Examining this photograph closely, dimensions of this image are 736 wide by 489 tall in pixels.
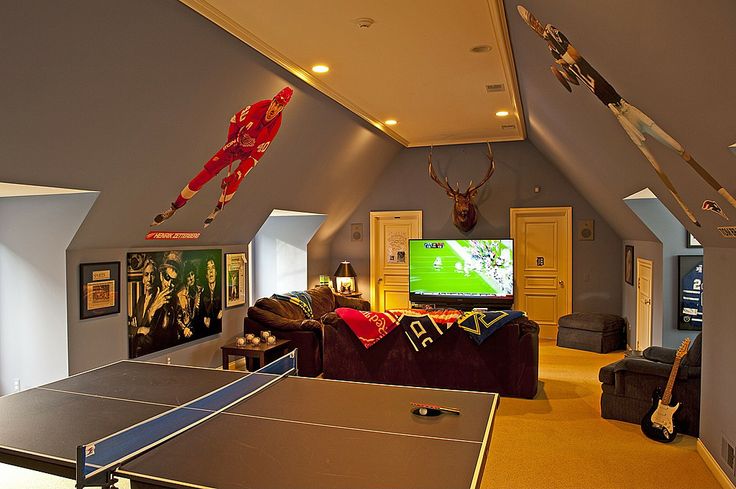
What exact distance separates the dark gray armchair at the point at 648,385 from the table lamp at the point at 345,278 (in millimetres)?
4745

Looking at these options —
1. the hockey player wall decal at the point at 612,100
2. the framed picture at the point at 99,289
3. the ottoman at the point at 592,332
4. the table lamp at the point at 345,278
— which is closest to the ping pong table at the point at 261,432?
the hockey player wall decal at the point at 612,100

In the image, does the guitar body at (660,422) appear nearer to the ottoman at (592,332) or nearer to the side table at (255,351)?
the ottoman at (592,332)

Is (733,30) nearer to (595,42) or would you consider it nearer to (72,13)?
(595,42)

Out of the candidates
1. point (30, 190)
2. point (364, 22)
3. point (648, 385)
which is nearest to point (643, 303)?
point (648, 385)

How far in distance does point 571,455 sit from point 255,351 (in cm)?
318

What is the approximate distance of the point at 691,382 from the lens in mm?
4234

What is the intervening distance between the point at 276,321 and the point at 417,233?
3456 millimetres

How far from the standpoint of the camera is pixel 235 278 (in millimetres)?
6570

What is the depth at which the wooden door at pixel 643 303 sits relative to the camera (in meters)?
6.11

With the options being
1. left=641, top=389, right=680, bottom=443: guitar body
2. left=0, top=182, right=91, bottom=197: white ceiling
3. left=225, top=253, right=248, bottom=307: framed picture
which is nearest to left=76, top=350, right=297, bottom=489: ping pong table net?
left=0, top=182, right=91, bottom=197: white ceiling

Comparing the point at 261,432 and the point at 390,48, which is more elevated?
the point at 390,48

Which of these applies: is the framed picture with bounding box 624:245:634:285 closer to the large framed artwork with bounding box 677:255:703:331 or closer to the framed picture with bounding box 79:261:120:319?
the large framed artwork with bounding box 677:255:703:331

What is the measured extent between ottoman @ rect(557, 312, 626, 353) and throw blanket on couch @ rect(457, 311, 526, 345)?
2675mm

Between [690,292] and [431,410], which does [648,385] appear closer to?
[690,292]
